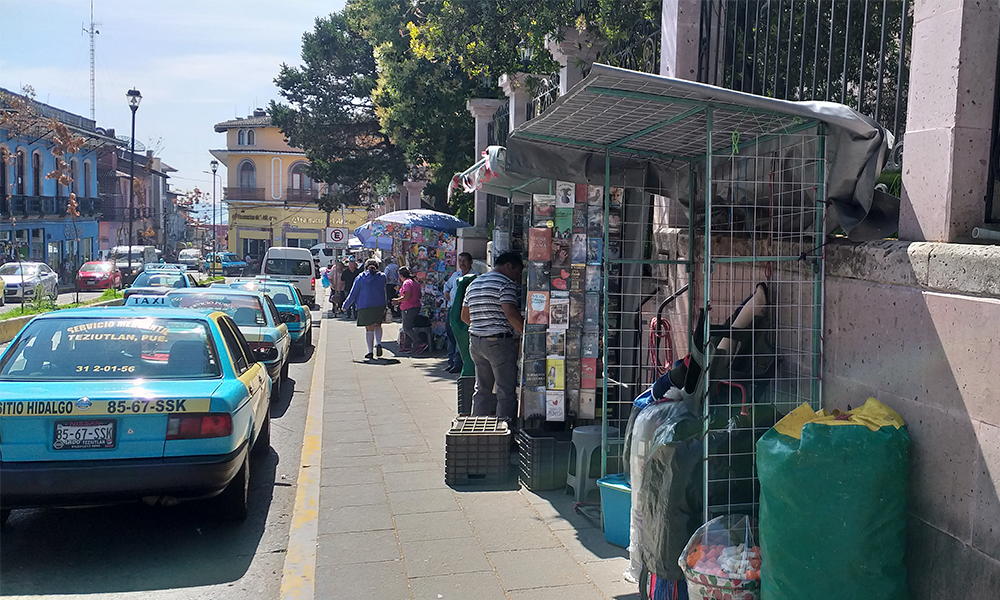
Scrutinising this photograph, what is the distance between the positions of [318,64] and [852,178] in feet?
100

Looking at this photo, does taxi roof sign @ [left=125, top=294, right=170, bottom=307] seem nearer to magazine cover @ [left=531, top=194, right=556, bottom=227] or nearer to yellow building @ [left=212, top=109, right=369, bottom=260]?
magazine cover @ [left=531, top=194, right=556, bottom=227]

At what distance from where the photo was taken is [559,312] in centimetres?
699

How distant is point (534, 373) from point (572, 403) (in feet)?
1.33

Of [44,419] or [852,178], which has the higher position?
[852,178]

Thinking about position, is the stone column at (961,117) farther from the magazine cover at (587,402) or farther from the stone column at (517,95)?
the stone column at (517,95)

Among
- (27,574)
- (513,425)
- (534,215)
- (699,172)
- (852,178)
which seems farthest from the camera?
(513,425)

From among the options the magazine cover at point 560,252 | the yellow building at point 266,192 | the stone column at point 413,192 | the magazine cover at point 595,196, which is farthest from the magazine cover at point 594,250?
the yellow building at point 266,192

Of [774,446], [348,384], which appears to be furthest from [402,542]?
[348,384]

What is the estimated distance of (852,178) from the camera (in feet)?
13.4

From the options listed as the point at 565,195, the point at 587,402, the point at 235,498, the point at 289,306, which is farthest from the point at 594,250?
the point at 289,306

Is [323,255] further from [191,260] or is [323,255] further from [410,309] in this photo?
[410,309]

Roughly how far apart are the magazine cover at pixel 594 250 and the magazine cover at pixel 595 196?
12.1 inches

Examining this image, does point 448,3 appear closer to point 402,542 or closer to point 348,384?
point 348,384

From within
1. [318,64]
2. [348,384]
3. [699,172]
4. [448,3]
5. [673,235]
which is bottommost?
[348,384]
